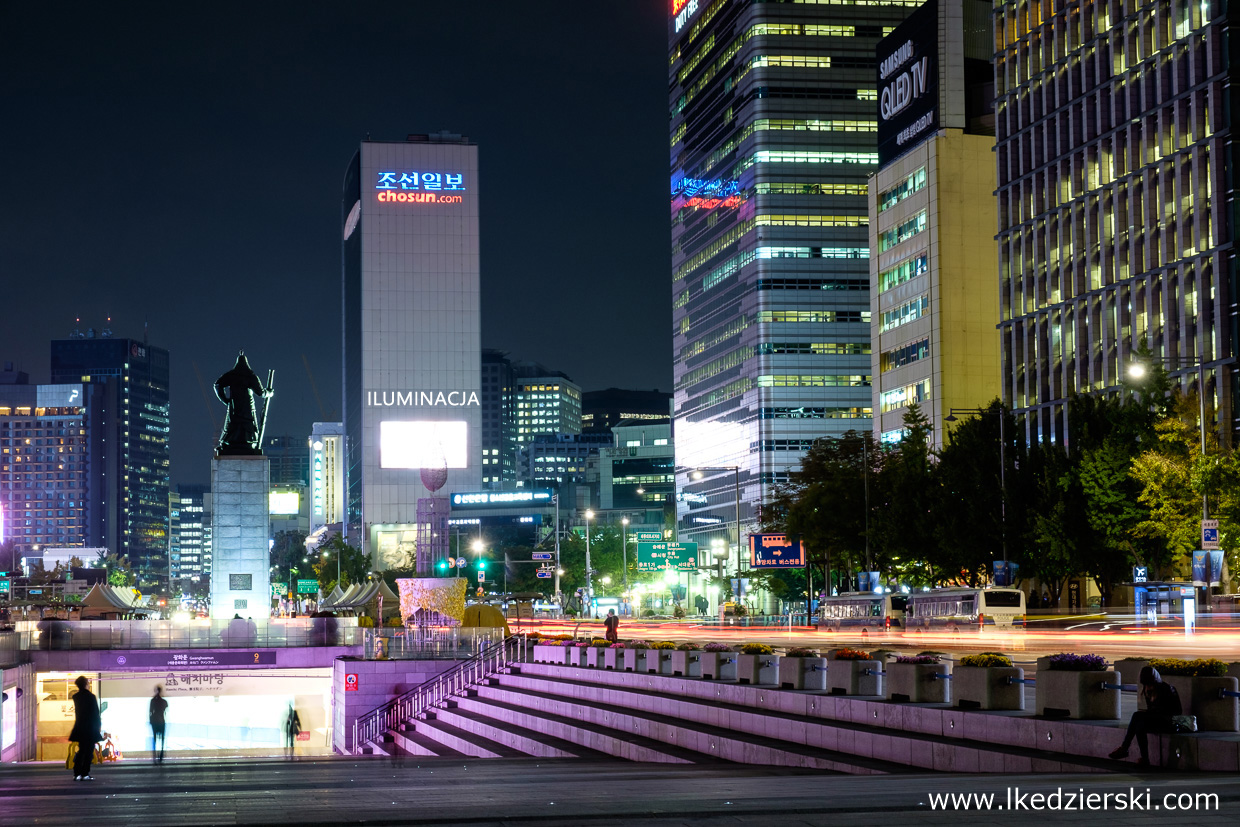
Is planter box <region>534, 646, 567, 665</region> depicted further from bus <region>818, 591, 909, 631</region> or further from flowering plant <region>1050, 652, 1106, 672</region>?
flowering plant <region>1050, 652, 1106, 672</region>

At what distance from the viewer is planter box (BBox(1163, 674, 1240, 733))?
18078mm

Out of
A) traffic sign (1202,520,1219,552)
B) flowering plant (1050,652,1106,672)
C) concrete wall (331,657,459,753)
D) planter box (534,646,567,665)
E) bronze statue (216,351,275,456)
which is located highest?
bronze statue (216,351,275,456)

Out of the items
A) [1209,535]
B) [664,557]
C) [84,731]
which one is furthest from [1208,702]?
[664,557]

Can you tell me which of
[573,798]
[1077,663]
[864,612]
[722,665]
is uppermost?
[1077,663]

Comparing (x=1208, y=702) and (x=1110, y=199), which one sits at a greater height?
(x=1110, y=199)

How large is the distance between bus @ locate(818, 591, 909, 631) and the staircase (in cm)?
2385

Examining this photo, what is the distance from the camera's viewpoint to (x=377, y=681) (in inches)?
2229

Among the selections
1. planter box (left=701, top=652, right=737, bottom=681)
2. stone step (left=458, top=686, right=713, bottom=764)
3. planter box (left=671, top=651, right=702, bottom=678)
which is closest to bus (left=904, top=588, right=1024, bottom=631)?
stone step (left=458, top=686, right=713, bottom=764)

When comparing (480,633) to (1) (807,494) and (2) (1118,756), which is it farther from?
(2) (1118,756)

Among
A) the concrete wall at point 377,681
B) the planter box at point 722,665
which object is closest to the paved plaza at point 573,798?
the planter box at point 722,665

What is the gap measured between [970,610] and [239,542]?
44.2 meters

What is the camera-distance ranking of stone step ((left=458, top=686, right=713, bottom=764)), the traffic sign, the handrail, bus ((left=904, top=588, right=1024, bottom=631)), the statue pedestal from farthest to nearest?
the statue pedestal, bus ((left=904, top=588, right=1024, bottom=631)), the traffic sign, the handrail, stone step ((left=458, top=686, right=713, bottom=764))

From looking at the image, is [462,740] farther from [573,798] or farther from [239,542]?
[239,542]

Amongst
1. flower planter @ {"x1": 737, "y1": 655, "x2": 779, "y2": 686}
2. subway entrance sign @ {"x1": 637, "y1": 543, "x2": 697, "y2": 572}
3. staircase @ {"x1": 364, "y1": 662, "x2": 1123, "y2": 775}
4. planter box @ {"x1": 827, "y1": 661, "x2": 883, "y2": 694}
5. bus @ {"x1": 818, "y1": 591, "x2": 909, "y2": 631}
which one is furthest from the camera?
subway entrance sign @ {"x1": 637, "y1": 543, "x2": 697, "y2": 572}
